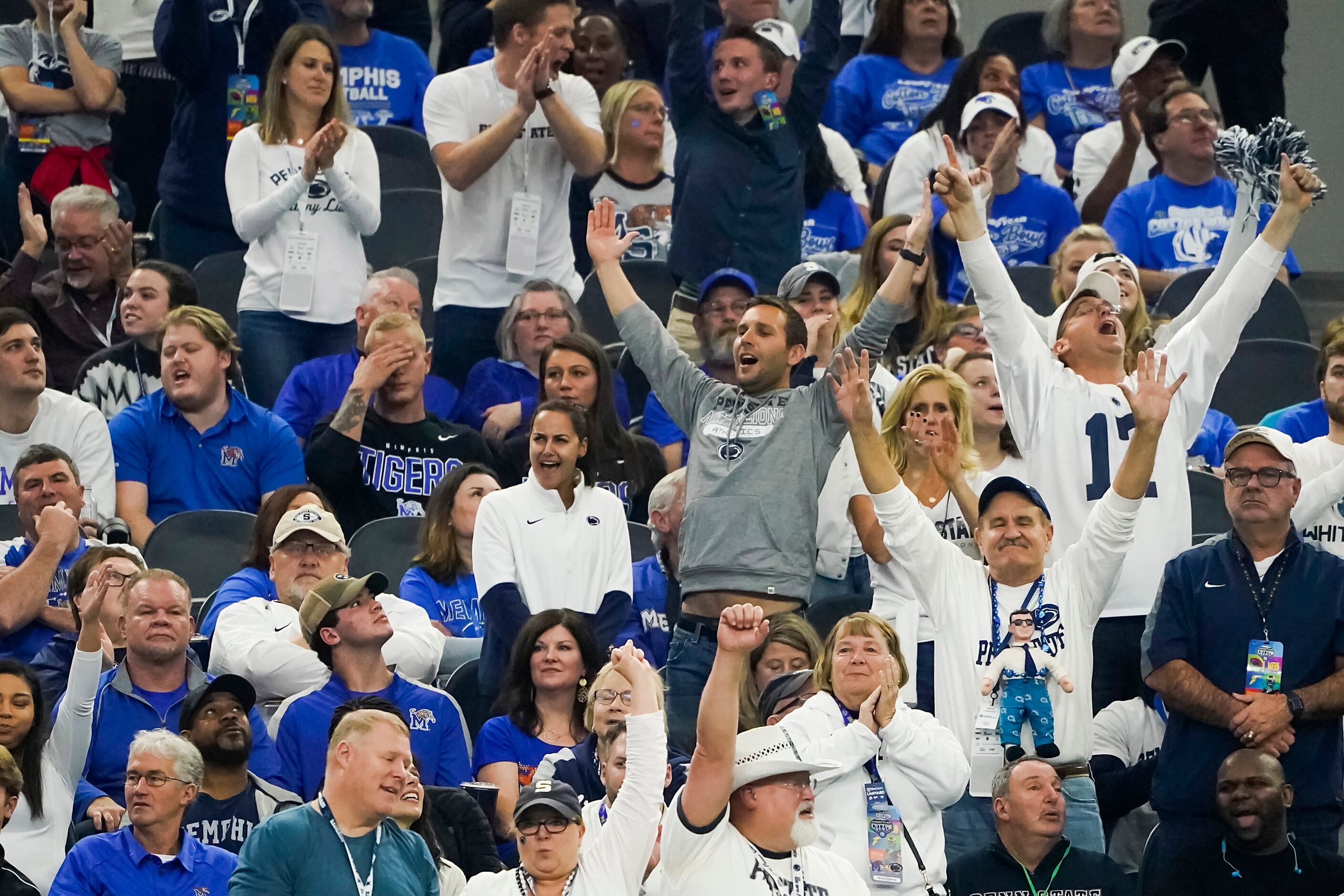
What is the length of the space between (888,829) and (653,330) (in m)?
1.97

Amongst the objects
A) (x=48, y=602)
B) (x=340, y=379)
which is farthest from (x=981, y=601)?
(x=340, y=379)

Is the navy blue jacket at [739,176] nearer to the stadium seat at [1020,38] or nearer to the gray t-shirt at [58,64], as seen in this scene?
the gray t-shirt at [58,64]

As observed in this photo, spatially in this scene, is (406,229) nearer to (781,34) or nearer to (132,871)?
(781,34)

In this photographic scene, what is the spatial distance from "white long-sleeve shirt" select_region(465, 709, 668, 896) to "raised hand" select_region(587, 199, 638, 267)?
2.16 metres

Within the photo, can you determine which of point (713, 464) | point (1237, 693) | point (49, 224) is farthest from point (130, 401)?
point (1237, 693)

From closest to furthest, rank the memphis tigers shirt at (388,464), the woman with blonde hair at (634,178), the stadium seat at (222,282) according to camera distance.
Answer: the memphis tigers shirt at (388,464), the stadium seat at (222,282), the woman with blonde hair at (634,178)

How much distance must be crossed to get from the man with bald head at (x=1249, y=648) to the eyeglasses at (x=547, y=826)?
2.27 m

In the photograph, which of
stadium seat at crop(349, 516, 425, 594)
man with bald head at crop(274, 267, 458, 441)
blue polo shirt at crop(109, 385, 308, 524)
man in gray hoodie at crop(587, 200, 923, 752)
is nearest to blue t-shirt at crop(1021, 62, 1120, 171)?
man with bald head at crop(274, 267, 458, 441)

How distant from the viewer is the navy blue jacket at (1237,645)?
690 centimetres

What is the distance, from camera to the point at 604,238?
290 inches

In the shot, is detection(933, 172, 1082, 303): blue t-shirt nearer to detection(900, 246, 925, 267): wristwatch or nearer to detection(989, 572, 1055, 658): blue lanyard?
detection(900, 246, 925, 267): wristwatch

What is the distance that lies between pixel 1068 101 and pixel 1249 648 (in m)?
6.01

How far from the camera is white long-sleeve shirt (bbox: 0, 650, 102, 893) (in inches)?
253

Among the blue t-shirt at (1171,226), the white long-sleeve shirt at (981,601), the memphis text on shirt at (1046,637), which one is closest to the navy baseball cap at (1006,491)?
the white long-sleeve shirt at (981,601)
